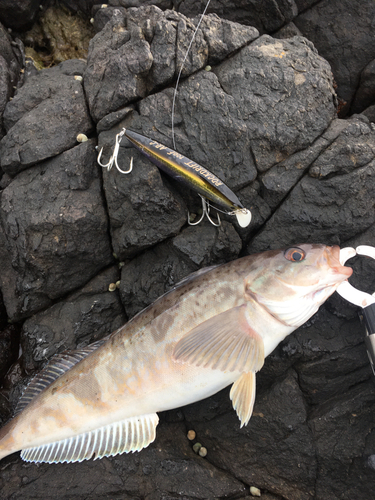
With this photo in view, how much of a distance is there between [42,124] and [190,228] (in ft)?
7.07

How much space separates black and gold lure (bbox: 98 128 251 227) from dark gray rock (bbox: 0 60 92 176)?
89cm

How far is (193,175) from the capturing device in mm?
3605

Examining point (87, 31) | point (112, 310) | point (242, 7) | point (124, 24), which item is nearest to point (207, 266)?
point (112, 310)

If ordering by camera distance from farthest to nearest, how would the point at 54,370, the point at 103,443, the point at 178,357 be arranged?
1. the point at 54,370
2. the point at 103,443
3. the point at 178,357

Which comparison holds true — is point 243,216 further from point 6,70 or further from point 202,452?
point 6,70

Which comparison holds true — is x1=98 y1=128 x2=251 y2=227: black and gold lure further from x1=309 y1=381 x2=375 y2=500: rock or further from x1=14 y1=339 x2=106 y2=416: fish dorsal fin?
x1=309 y1=381 x2=375 y2=500: rock

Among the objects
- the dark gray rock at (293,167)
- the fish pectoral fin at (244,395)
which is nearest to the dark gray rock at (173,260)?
the dark gray rock at (293,167)

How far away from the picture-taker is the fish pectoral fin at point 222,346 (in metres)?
3.10

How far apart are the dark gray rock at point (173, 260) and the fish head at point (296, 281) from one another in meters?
0.74

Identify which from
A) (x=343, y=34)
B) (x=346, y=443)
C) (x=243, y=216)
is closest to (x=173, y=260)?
(x=243, y=216)

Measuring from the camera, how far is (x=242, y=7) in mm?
4844

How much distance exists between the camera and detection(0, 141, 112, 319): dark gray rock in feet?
12.9

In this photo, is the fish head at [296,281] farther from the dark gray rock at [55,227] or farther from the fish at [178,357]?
the dark gray rock at [55,227]

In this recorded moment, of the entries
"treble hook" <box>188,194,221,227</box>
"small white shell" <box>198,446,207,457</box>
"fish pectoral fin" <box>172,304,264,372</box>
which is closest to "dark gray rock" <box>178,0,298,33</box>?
"treble hook" <box>188,194,221,227</box>
